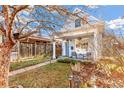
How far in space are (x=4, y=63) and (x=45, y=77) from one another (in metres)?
0.45

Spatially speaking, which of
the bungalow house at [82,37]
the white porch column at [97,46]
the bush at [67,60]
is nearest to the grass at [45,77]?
the bush at [67,60]

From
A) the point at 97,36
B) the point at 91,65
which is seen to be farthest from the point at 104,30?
the point at 91,65

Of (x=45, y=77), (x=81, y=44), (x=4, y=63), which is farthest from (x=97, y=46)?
(x=4, y=63)

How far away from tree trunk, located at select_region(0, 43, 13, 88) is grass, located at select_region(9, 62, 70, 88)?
0.22 feet

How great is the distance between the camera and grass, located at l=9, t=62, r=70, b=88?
3.09 metres

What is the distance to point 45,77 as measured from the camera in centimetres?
312

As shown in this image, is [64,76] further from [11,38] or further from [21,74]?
[11,38]

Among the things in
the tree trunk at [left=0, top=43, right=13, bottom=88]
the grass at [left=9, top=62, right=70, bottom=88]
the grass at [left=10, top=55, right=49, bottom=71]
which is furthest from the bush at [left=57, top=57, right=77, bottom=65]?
the tree trunk at [left=0, top=43, right=13, bottom=88]

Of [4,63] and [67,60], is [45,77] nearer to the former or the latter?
[67,60]

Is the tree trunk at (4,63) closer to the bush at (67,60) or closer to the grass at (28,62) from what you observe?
the grass at (28,62)

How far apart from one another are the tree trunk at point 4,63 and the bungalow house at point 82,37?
1.59ft

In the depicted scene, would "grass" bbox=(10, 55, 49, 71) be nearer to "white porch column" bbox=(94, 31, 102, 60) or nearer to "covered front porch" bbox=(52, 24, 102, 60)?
"covered front porch" bbox=(52, 24, 102, 60)

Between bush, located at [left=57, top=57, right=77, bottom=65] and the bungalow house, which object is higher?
the bungalow house
